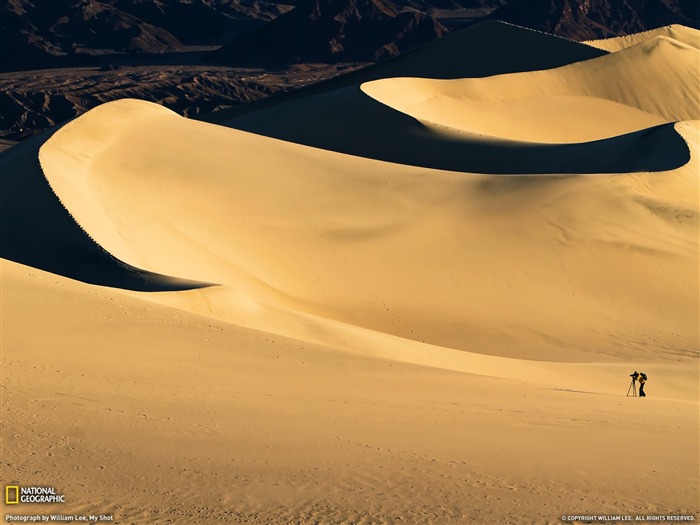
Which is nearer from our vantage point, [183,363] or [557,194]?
[183,363]

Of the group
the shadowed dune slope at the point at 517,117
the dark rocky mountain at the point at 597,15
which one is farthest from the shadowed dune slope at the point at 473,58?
→ the dark rocky mountain at the point at 597,15

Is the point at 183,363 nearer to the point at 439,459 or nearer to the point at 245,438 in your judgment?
the point at 245,438

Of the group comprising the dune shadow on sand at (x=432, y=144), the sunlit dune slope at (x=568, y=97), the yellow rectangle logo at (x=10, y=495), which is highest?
the sunlit dune slope at (x=568, y=97)

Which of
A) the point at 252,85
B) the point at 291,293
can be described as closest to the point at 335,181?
the point at 291,293

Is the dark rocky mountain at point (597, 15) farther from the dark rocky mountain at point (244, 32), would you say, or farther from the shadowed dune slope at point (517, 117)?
the shadowed dune slope at point (517, 117)

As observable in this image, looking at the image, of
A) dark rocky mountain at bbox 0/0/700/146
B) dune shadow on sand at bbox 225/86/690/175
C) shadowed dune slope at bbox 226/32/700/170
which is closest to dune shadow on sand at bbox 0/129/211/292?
dune shadow on sand at bbox 225/86/690/175

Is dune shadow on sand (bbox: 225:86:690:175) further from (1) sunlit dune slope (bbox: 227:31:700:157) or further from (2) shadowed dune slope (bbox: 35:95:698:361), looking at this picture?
(2) shadowed dune slope (bbox: 35:95:698:361)
